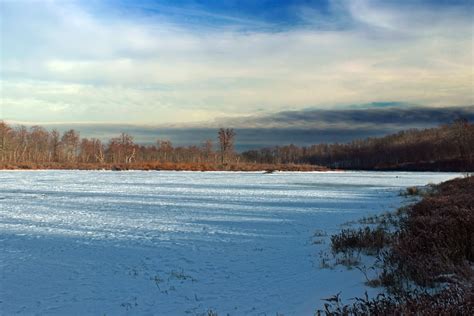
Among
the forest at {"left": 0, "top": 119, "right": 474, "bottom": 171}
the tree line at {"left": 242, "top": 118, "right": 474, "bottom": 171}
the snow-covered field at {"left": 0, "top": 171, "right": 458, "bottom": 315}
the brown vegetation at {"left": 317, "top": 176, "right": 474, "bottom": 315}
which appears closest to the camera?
the brown vegetation at {"left": 317, "top": 176, "right": 474, "bottom": 315}

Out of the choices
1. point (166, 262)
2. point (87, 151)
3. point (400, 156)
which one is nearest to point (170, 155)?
point (87, 151)

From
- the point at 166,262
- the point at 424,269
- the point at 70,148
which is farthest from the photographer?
the point at 70,148

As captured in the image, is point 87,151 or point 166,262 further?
point 87,151

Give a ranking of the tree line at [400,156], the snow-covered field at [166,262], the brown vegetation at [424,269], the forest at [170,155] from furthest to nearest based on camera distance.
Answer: the tree line at [400,156] → the forest at [170,155] → the snow-covered field at [166,262] → the brown vegetation at [424,269]

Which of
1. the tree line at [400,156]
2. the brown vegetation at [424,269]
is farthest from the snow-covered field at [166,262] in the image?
the tree line at [400,156]

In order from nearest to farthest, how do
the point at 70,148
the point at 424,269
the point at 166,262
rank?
the point at 424,269, the point at 166,262, the point at 70,148

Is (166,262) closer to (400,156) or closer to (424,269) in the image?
(424,269)

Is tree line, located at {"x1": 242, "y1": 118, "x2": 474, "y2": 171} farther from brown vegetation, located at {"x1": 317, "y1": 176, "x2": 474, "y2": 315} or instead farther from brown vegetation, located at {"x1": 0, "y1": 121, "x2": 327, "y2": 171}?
brown vegetation, located at {"x1": 317, "y1": 176, "x2": 474, "y2": 315}

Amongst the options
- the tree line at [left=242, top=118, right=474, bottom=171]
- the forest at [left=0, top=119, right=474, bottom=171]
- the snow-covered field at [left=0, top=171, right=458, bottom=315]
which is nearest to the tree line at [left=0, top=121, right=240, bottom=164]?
the forest at [left=0, top=119, right=474, bottom=171]

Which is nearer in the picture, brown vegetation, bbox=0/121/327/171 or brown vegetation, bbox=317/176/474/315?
brown vegetation, bbox=317/176/474/315

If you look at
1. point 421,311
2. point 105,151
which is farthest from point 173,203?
point 105,151

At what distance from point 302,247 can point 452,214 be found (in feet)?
11.8

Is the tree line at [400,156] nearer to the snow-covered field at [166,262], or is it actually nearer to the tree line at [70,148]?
the tree line at [70,148]

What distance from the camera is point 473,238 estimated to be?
26.6ft
